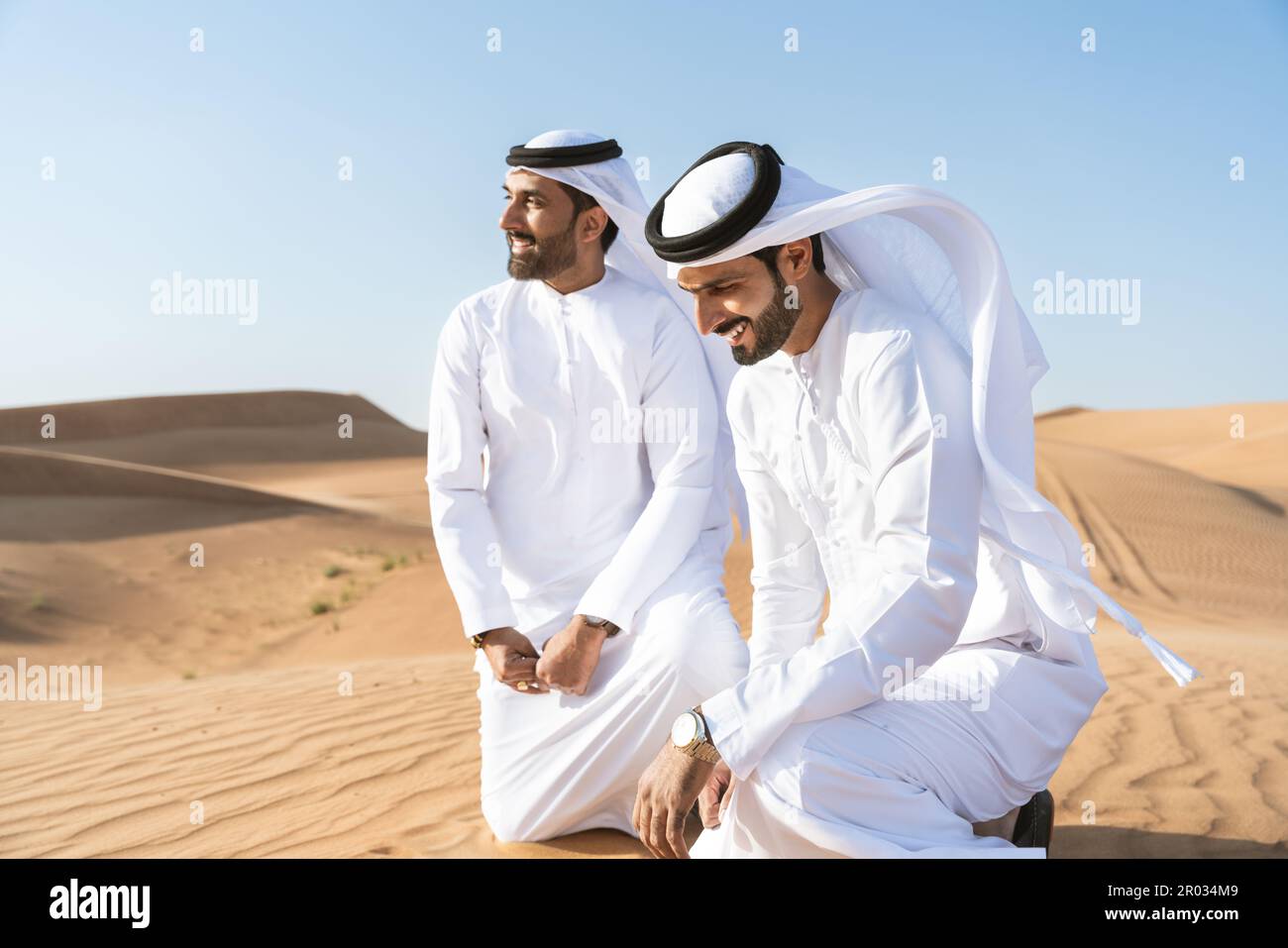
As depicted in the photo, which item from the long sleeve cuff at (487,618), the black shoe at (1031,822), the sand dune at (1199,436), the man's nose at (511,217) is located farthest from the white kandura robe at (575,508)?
the sand dune at (1199,436)

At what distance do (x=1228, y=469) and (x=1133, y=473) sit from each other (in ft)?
26.8

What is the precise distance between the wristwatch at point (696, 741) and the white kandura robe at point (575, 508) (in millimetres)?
1251

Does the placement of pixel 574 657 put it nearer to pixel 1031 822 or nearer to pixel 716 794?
pixel 716 794

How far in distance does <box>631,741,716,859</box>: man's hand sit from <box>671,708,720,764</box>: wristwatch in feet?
0.04

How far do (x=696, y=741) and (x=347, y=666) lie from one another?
671 centimetres

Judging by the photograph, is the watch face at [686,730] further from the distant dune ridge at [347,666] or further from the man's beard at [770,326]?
the distant dune ridge at [347,666]

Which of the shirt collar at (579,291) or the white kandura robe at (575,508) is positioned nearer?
the white kandura robe at (575,508)

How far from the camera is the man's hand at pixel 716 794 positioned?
2.79 metres

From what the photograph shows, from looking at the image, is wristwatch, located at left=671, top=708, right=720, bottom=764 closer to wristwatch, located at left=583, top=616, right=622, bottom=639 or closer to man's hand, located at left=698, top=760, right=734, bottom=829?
man's hand, located at left=698, top=760, right=734, bottom=829

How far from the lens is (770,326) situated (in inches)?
121
